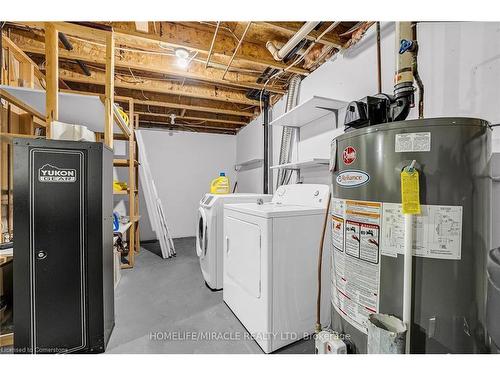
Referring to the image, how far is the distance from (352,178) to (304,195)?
969 mm

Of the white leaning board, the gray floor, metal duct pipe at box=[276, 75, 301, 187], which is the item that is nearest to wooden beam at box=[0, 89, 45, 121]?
the white leaning board

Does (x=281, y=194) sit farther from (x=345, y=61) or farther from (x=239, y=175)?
(x=239, y=175)

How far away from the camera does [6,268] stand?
1.94 m

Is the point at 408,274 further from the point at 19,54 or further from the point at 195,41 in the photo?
the point at 19,54

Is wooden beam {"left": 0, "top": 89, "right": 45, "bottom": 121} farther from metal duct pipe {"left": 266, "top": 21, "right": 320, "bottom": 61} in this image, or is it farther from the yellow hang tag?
the yellow hang tag

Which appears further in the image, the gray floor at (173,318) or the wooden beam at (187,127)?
the wooden beam at (187,127)

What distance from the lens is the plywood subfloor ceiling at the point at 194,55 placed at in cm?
196

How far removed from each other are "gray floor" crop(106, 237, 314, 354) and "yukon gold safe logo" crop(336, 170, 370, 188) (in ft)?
3.95

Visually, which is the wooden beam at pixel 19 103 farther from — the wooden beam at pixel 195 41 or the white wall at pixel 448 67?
the white wall at pixel 448 67

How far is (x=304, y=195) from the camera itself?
1.98 metres

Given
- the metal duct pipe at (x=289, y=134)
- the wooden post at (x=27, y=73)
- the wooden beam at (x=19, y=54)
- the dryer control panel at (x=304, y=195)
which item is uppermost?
the wooden beam at (x=19, y=54)

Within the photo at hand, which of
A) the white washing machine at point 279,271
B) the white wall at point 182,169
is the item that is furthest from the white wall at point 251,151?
the white washing machine at point 279,271

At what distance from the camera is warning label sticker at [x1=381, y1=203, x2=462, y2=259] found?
0.82m

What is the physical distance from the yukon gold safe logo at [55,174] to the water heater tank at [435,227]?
1.62m
